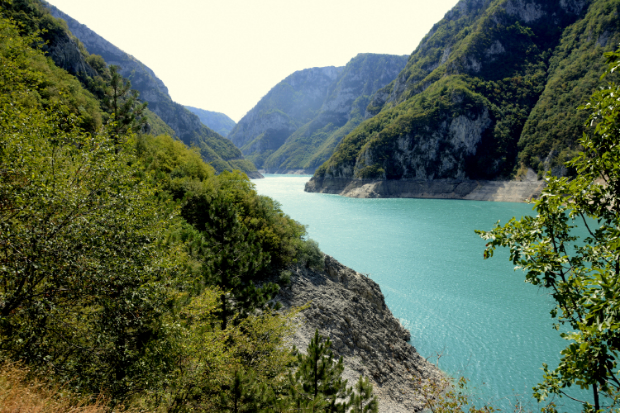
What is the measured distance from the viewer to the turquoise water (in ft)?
61.6

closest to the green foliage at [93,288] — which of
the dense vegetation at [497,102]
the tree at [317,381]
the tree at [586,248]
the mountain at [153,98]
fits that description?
the tree at [317,381]

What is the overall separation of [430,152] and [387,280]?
116169 millimetres

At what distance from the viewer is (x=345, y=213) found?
78250 mm

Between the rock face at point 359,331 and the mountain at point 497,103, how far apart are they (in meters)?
107

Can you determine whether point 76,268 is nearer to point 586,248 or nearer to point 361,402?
point 361,402

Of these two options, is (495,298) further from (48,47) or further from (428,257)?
(48,47)

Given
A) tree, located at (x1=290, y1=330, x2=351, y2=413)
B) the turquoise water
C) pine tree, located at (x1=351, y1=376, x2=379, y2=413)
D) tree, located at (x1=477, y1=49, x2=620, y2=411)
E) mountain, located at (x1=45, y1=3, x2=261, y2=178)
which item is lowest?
the turquoise water

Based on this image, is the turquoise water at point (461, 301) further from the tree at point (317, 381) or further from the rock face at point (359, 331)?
the tree at point (317, 381)

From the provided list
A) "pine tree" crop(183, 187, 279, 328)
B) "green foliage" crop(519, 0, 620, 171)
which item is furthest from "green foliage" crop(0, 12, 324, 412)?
"green foliage" crop(519, 0, 620, 171)

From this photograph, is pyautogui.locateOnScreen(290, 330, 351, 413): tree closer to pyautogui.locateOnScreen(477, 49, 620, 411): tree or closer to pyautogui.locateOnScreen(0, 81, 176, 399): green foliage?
pyautogui.locateOnScreen(0, 81, 176, 399): green foliage

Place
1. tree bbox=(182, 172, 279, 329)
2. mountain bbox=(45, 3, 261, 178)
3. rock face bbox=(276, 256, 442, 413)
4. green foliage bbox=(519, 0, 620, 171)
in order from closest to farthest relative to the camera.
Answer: tree bbox=(182, 172, 279, 329)
rock face bbox=(276, 256, 442, 413)
green foliage bbox=(519, 0, 620, 171)
mountain bbox=(45, 3, 261, 178)

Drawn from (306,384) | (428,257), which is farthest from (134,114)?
(428,257)

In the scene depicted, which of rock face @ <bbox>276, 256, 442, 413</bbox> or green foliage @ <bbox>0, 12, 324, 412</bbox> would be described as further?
rock face @ <bbox>276, 256, 442, 413</bbox>

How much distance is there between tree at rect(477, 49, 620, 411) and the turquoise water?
1399 centimetres
